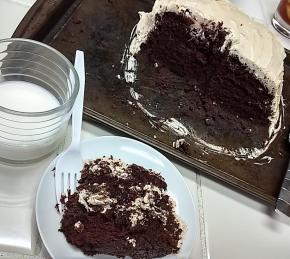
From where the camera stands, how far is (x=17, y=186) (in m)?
1.02

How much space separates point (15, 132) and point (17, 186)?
0.11 metres

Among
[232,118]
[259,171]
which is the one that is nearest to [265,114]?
[232,118]

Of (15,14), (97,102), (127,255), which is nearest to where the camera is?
(127,255)

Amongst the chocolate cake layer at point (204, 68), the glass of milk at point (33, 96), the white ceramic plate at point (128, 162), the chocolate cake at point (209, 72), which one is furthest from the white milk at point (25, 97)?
the chocolate cake layer at point (204, 68)

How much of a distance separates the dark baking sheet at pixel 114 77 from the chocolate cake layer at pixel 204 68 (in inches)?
2.9

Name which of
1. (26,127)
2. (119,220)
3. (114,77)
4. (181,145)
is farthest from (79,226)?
(114,77)

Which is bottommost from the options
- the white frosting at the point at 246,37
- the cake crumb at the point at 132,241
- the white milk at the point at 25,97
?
the white milk at the point at 25,97

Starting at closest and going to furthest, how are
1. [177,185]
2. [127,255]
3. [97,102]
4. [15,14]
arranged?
[127,255]
[177,185]
[97,102]
[15,14]

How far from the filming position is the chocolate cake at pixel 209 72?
127 cm

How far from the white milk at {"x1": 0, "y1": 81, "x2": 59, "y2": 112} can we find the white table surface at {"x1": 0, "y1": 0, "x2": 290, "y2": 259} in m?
0.13

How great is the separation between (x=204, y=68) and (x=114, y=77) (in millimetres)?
253

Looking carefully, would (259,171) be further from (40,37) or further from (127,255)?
(40,37)

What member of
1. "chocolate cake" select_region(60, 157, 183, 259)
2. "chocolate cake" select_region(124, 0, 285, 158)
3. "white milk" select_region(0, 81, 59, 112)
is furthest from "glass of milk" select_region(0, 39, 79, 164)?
"chocolate cake" select_region(124, 0, 285, 158)

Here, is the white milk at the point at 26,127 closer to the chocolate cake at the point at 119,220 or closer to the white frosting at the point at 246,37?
the chocolate cake at the point at 119,220
